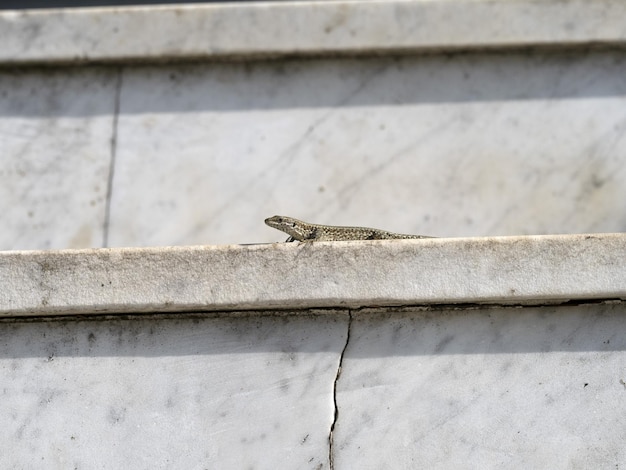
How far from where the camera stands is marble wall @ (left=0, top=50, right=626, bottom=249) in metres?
5.58

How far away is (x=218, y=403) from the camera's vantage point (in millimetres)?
3785

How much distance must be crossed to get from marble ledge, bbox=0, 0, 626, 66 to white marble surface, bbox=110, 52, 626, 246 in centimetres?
17

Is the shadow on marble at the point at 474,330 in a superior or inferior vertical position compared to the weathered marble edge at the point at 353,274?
inferior

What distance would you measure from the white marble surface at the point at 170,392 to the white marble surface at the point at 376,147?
1.78 m

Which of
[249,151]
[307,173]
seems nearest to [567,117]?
[307,173]

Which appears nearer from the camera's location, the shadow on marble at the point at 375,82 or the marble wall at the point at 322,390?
the marble wall at the point at 322,390

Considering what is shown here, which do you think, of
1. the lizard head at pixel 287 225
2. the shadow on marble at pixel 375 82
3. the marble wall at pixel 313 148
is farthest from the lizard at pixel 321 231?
the shadow on marble at pixel 375 82

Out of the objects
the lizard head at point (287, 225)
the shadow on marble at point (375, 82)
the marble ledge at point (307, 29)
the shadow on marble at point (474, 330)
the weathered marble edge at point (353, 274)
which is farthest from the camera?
the shadow on marble at point (375, 82)

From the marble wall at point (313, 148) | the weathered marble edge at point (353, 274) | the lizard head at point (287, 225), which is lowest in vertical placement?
the weathered marble edge at point (353, 274)

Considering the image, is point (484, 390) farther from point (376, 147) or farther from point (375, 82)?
point (375, 82)

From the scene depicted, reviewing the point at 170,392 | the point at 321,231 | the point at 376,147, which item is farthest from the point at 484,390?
the point at 376,147

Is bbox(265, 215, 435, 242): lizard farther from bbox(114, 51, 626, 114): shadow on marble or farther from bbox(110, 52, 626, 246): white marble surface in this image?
bbox(114, 51, 626, 114): shadow on marble

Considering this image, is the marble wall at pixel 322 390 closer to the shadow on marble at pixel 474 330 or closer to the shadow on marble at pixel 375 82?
the shadow on marble at pixel 474 330

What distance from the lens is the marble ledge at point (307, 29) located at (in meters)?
5.53
